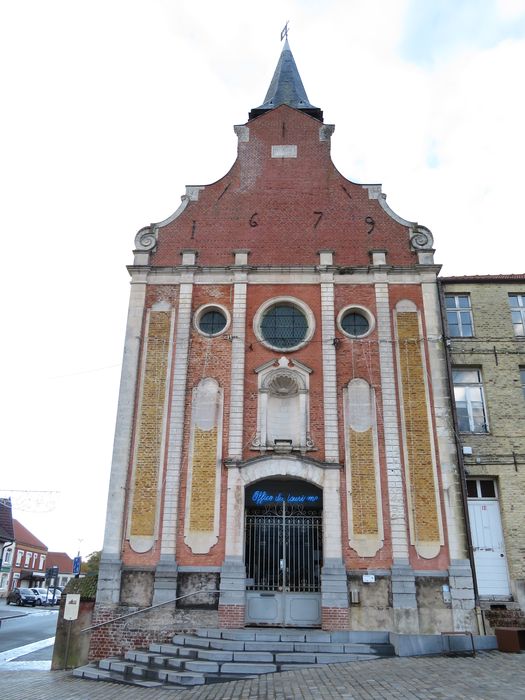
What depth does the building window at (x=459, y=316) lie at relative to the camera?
16328 millimetres

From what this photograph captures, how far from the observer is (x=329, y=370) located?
49.6ft

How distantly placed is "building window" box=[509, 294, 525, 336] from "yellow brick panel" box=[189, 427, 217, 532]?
9298 millimetres

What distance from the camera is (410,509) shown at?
13.7 metres

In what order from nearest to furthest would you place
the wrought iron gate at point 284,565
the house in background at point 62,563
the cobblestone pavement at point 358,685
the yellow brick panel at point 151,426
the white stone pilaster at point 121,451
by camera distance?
the cobblestone pavement at point 358,685 < the wrought iron gate at point 284,565 < the white stone pilaster at point 121,451 < the yellow brick panel at point 151,426 < the house in background at point 62,563

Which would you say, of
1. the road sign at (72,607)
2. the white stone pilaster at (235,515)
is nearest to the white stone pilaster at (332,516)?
the white stone pilaster at (235,515)

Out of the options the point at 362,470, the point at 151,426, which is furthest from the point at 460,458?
the point at 151,426

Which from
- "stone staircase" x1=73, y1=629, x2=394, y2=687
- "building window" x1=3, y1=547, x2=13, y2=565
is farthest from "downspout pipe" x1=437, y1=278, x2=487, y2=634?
"building window" x1=3, y1=547, x2=13, y2=565

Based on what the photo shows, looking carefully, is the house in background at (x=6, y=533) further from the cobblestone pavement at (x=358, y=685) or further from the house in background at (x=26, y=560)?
the cobblestone pavement at (x=358, y=685)

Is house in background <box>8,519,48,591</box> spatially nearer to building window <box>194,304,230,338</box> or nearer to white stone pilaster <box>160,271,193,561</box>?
white stone pilaster <box>160,271,193,561</box>

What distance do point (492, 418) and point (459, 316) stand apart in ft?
10.5

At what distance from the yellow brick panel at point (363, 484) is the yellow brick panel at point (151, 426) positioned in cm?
502

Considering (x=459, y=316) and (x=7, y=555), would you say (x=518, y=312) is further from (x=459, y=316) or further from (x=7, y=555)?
(x=7, y=555)

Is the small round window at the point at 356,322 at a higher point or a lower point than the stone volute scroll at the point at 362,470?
higher

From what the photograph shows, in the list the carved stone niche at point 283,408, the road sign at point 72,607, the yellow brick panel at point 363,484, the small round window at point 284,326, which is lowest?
the road sign at point 72,607
